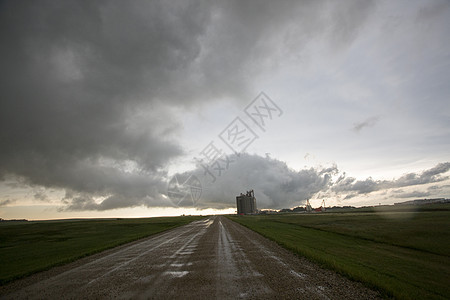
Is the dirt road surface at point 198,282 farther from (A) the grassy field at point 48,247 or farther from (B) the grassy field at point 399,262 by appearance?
(A) the grassy field at point 48,247

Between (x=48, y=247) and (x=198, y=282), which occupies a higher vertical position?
(x=198, y=282)

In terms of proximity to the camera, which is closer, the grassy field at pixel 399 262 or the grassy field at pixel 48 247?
the grassy field at pixel 399 262

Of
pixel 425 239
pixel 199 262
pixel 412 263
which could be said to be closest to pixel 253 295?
pixel 199 262

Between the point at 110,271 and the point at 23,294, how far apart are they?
401 cm

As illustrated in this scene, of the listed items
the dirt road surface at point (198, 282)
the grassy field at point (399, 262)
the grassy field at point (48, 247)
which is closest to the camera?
the dirt road surface at point (198, 282)

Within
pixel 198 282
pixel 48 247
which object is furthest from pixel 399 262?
pixel 48 247

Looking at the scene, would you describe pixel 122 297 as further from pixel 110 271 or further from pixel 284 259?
pixel 284 259

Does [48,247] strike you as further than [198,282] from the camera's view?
Yes

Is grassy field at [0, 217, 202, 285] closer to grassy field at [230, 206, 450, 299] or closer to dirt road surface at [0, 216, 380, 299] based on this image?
dirt road surface at [0, 216, 380, 299]

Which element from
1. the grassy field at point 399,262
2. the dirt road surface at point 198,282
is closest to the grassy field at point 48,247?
the dirt road surface at point 198,282

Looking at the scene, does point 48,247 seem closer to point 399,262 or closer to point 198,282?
point 198,282

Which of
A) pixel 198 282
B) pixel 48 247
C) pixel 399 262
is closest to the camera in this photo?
pixel 198 282

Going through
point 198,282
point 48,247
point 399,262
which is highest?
point 198,282

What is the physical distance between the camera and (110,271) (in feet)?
44.1
